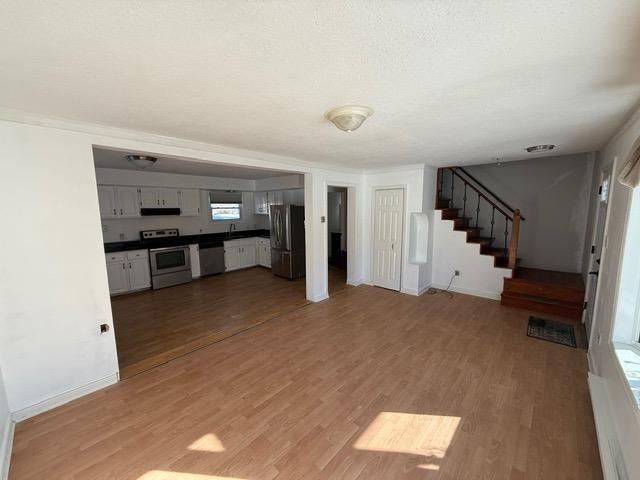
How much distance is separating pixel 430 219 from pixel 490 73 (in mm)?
3840

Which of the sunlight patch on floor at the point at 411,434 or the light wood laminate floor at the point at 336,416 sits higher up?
the light wood laminate floor at the point at 336,416

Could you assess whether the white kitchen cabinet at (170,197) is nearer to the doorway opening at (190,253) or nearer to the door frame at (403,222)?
the doorway opening at (190,253)

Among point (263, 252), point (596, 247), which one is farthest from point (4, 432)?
point (596, 247)

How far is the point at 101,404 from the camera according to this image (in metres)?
2.25

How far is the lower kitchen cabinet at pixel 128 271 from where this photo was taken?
482 cm

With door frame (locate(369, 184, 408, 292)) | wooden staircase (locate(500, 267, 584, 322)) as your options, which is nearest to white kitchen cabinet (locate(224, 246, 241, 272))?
door frame (locate(369, 184, 408, 292))

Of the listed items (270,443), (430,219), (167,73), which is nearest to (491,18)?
(167,73)

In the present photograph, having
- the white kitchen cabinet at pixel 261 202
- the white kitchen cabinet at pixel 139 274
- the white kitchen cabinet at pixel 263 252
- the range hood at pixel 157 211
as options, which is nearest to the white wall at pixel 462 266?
the white kitchen cabinet at pixel 263 252

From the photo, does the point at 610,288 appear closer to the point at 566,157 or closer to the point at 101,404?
the point at 566,157

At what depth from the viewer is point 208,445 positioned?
1.85 metres

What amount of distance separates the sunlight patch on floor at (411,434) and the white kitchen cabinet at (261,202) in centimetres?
603

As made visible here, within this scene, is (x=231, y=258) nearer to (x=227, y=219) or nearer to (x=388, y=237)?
(x=227, y=219)

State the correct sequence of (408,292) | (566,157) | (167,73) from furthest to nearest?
(408,292) < (566,157) < (167,73)

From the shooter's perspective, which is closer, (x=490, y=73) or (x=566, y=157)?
(x=490, y=73)
